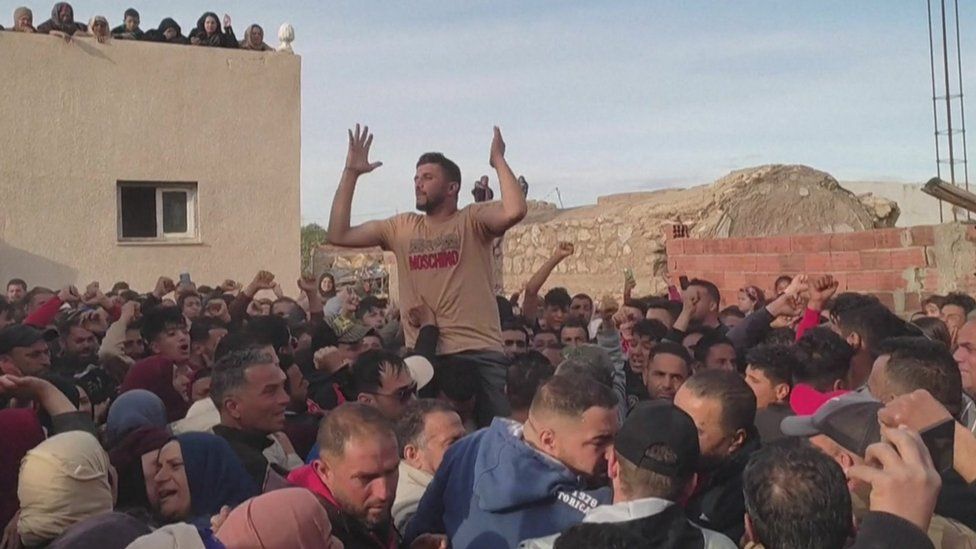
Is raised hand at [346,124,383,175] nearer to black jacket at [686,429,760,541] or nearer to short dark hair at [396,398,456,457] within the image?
short dark hair at [396,398,456,457]

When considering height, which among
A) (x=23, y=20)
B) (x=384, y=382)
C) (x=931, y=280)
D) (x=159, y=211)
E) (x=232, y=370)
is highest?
(x=23, y=20)

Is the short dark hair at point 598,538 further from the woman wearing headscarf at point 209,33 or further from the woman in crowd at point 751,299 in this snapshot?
the woman wearing headscarf at point 209,33

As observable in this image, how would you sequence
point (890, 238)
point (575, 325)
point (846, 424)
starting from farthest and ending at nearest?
point (890, 238) < point (575, 325) < point (846, 424)

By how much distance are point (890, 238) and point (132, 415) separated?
894cm

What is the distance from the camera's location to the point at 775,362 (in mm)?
5125

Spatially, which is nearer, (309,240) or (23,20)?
(23,20)

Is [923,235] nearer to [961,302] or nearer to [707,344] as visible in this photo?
[961,302]

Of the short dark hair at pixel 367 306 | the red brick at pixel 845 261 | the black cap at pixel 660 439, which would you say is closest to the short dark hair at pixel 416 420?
the black cap at pixel 660 439

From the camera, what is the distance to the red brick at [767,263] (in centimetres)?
1249

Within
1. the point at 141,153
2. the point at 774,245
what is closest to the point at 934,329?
the point at 774,245

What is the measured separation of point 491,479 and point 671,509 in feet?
2.64

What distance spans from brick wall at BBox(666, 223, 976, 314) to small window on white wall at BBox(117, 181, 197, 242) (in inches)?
305

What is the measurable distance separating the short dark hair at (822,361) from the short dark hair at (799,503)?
8.55 ft

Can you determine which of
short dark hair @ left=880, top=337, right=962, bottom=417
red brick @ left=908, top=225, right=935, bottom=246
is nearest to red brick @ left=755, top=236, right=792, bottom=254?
red brick @ left=908, top=225, right=935, bottom=246
